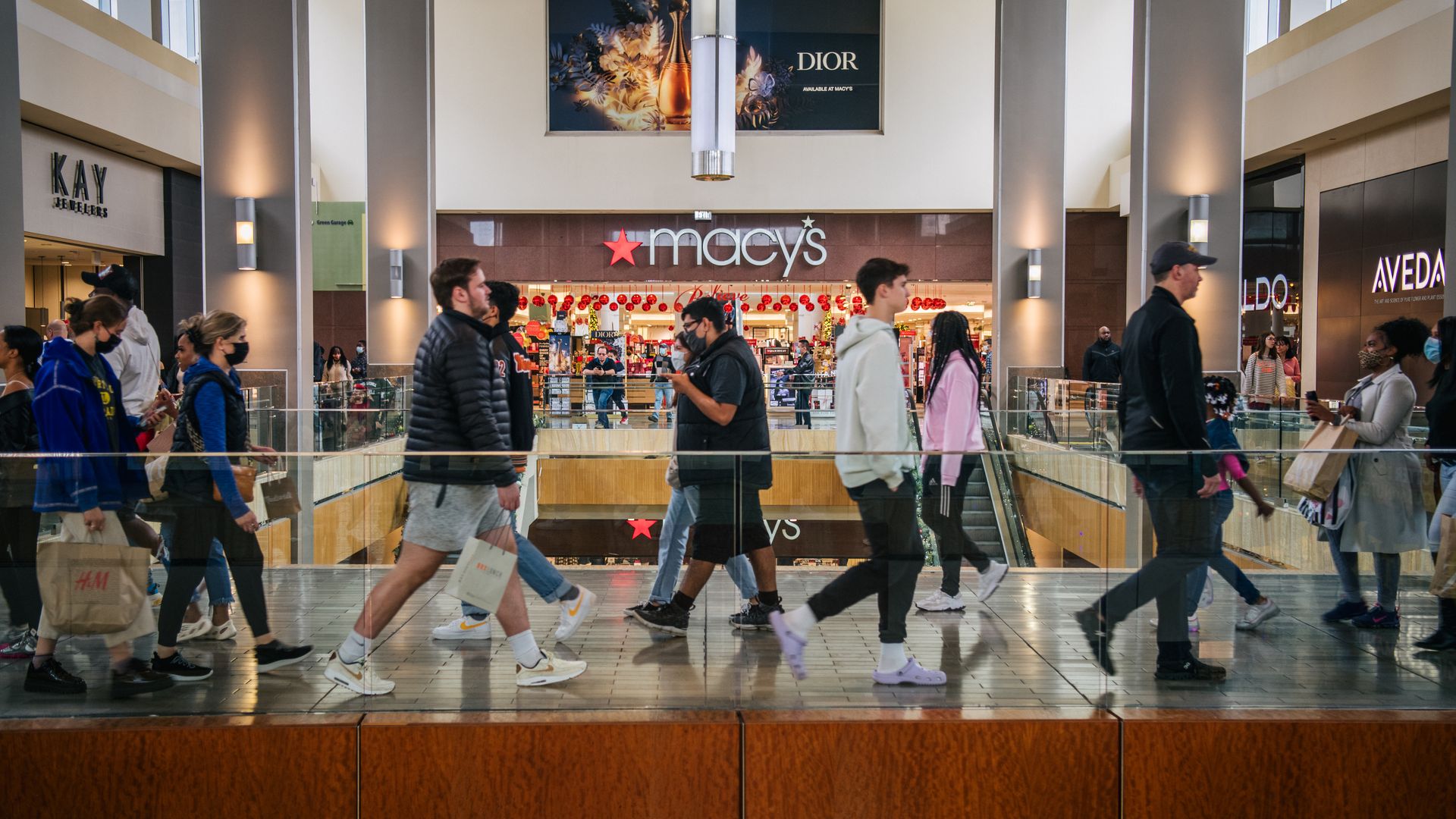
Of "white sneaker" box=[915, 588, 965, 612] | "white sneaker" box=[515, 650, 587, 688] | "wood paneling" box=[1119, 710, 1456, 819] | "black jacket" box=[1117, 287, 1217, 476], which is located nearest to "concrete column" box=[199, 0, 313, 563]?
"white sneaker" box=[515, 650, 587, 688]

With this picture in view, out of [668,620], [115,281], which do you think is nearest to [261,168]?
[115,281]

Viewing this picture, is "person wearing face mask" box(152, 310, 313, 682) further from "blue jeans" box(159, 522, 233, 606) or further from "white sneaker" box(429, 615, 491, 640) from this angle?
"white sneaker" box(429, 615, 491, 640)

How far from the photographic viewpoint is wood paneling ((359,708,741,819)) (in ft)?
11.2

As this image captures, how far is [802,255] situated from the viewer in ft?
72.1

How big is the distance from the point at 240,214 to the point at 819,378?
872 cm

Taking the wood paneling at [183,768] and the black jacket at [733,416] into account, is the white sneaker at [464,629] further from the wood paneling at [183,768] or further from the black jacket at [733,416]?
the black jacket at [733,416]

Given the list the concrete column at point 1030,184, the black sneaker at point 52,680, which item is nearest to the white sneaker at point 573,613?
the black sneaker at point 52,680

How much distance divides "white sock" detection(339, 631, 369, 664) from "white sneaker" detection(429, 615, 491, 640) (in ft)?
0.91

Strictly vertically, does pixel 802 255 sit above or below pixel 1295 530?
above

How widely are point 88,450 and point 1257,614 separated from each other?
4.05m

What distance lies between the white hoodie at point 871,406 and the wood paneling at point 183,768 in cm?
176

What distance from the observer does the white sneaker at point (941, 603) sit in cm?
377

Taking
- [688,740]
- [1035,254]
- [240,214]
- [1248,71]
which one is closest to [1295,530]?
[688,740]

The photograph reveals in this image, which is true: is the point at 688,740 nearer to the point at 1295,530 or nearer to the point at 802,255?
the point at 1295,530
